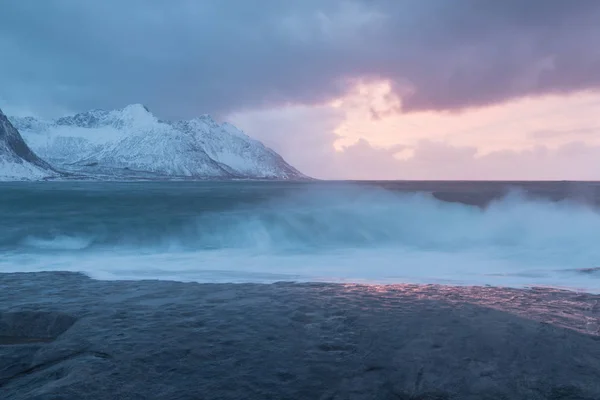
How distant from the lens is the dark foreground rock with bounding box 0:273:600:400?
232 inches

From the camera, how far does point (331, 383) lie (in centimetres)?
604

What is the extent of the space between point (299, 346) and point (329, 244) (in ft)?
61.5

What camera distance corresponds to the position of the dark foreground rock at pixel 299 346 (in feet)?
19.3

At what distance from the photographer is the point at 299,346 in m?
7.24

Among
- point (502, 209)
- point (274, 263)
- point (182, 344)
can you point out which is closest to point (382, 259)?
point (274, 263)

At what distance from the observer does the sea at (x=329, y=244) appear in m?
16.1

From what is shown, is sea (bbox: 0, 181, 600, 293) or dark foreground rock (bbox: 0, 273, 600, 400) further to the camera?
sea (bbox: 0, 181, 600, 293)

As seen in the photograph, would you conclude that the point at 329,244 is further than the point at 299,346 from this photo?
Yes

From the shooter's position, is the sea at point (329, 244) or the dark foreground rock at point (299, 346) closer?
the dark foreground rock at point (299, 346)

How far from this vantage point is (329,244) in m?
25.9

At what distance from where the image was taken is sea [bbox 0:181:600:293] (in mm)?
16094

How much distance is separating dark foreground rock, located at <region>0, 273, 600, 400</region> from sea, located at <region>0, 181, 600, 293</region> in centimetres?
418

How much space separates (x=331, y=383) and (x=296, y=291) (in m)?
5.29

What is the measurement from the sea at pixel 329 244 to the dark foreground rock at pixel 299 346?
13.7ft
